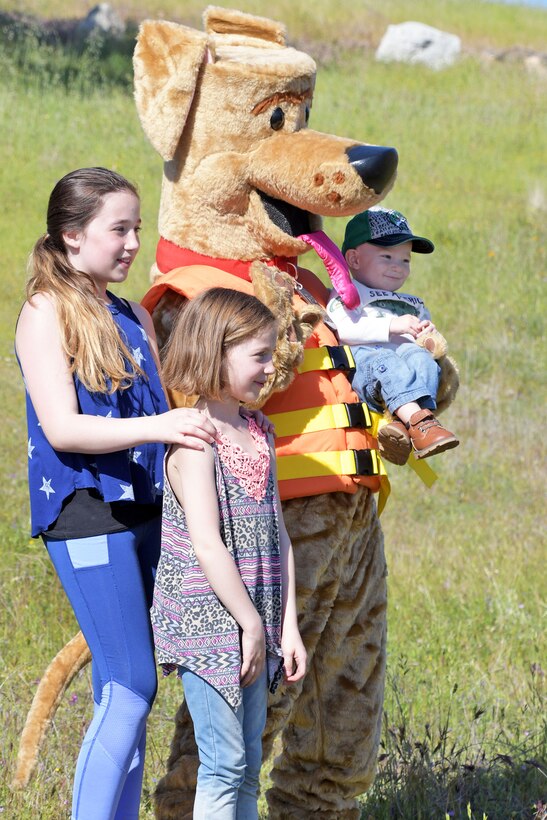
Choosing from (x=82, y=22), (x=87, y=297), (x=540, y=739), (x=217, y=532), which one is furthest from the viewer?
(x=82, y=22)

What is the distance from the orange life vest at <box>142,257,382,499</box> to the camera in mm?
3199

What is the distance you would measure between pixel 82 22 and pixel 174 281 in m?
16.9

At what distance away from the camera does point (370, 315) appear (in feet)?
11.1

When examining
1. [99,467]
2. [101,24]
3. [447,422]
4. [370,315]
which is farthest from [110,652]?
[101,24]

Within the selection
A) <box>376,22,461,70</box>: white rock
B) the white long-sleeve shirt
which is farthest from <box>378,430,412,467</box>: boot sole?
<box>376,22,461,70</box>: white rock

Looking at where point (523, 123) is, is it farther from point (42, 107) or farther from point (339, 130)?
point (42, 107)

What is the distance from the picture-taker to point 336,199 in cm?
323

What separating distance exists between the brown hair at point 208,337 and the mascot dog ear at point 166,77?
31.3 inches

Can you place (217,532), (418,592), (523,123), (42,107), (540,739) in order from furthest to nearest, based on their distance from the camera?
1. (523,123)
2. (42,107)
3. (418,592)
4. (540,739)
5. (217,532)

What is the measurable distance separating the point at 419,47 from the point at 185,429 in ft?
56.0

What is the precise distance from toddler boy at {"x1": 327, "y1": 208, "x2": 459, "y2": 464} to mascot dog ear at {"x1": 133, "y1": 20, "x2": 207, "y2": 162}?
2.07 ft

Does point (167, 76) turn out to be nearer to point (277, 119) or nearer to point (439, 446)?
point (277, 119)

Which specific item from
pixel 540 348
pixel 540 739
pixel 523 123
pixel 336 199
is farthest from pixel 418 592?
pixel 523 123

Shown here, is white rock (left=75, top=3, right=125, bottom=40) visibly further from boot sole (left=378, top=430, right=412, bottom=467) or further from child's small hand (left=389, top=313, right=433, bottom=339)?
boot sole (left=378, top=430, right=412, bottom=467)
